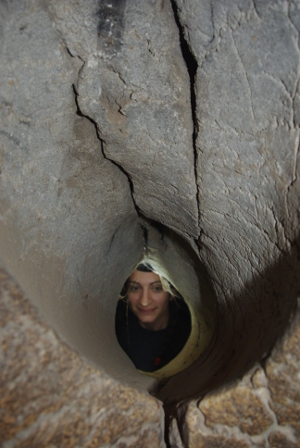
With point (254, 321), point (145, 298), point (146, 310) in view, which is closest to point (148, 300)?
point (145, 298)

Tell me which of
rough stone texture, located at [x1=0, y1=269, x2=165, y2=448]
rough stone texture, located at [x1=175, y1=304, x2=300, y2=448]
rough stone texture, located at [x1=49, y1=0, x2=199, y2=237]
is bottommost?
rough stone texture, located at [x1=0, y1=269, x2=165, y2=448]

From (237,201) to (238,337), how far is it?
0.57 meters

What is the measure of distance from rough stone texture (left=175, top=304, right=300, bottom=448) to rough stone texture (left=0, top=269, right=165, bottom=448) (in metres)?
0.17

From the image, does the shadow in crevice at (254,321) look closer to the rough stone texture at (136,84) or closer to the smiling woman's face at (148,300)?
the rough stone texture at (136,84)

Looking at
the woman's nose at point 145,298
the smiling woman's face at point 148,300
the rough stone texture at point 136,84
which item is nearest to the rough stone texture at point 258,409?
the rough stone texture at point 136,84

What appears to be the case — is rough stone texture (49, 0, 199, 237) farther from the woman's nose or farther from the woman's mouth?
the woman's mouth

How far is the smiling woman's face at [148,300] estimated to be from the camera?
10.1ft

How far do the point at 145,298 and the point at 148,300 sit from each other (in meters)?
0.05

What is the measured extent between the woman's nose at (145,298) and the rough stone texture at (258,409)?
7.81ft

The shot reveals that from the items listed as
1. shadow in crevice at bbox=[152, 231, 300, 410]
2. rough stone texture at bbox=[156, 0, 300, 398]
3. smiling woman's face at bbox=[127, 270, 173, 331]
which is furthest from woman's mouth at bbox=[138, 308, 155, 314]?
rough stone texture at bbox=[156, 0, 300, 398]

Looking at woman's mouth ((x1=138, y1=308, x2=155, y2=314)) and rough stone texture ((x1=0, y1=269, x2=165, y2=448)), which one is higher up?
rough stone texture ((x1=0, y1=269, x2=165, y2=448))

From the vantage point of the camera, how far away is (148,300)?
3232 mm

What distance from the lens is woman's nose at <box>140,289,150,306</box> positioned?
10.4 ft

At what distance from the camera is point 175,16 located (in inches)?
36.6
